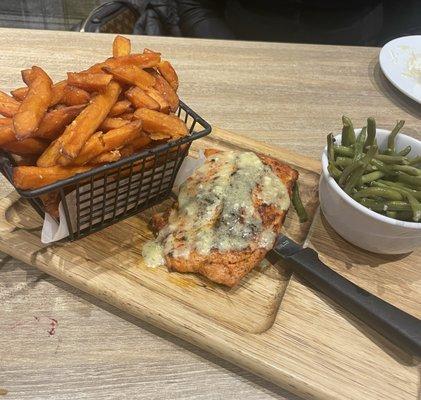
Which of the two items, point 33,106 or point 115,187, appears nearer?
point 33,106

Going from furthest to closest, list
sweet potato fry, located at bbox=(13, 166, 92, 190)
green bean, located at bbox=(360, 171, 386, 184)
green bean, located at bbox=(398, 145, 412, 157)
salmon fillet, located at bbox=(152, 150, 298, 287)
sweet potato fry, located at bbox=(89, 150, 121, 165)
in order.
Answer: green bean, located at bbox=(398, 145, 412, 157), green bean, located at bbox=(360, 171, 386, 184), salmon fillet, located at bbox=(152, 150, 298, 287), sweet potato fry, located at bbox=(89, 150, 121, 165), sweet potato fry, located at bbox=(13, 166, 92, 190)

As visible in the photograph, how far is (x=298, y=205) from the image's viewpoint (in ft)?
5.51

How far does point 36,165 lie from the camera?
127 centimetres

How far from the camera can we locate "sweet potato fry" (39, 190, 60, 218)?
52.7 inches

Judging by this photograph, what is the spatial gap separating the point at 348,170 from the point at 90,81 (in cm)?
81

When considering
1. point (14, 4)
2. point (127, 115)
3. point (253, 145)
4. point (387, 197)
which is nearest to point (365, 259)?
point (387, 197)

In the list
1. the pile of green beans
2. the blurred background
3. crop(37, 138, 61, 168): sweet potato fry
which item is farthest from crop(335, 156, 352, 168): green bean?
the blurred background

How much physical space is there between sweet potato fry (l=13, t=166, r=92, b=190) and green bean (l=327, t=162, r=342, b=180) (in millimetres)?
783

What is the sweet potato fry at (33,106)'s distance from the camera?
1.18m

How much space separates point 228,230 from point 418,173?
622 millimetres

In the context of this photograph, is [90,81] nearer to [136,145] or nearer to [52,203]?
[136,145]

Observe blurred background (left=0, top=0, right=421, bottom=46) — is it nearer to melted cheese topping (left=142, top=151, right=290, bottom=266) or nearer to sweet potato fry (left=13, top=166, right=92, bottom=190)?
melted cheese topping (left=142, top=151, right=290, bottom=266)

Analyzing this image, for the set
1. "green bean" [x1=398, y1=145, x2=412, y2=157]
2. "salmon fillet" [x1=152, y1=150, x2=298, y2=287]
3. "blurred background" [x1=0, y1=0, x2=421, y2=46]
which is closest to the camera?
"salmon fillet" [x1=152, y1=150, x2=298, y2=287]

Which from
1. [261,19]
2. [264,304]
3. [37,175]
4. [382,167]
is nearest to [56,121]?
[37,175]
